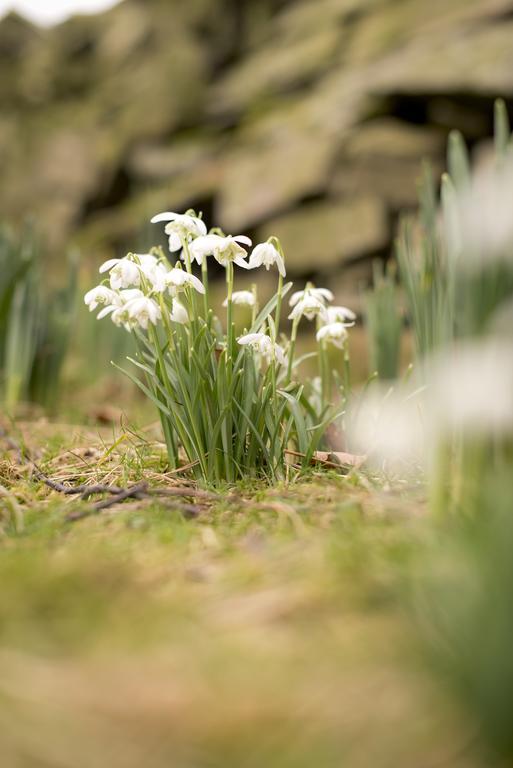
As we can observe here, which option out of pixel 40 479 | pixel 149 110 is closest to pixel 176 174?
pixel 149 110

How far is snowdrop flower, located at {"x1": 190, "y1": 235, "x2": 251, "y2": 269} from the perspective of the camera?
4.63 feet

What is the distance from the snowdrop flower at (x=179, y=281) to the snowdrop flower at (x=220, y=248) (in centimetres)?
6

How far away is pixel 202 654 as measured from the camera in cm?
72

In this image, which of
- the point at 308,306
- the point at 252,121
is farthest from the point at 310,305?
the point at 252,121

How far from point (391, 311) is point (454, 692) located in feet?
5.99

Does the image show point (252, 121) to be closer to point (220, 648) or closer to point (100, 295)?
point (100, 295)

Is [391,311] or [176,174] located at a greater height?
[176,174]

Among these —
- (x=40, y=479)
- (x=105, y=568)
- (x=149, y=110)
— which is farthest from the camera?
(x=149, y=110)

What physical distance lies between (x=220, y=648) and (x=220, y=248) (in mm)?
892

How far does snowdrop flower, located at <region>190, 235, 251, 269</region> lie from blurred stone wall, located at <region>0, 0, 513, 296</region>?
236cm

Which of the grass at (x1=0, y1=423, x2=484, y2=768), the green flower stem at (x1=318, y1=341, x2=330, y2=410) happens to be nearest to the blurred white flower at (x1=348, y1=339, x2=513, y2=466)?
the grass at (x1=0, y1=423, x2=484, y2=768)

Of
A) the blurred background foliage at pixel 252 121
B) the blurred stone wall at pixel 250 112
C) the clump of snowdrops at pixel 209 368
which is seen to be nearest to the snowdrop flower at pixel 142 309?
the clump of snowdrops at pixel 209 368

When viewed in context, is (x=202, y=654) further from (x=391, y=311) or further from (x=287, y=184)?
(x=287, y=184)

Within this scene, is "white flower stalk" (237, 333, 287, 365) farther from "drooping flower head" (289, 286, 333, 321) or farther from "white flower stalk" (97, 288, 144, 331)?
"white flower stalk" (97, 288, 144, 331)
